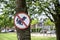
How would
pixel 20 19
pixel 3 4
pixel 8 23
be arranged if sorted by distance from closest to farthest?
pixel 20 19
pixel 3 4
pixel 8 23

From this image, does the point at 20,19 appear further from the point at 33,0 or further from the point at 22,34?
the point at 33,0

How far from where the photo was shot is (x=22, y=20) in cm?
702

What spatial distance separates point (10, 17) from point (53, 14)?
10.3 feet

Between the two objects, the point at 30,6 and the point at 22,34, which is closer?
the point at 22,34

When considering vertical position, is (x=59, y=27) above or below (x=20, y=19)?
below

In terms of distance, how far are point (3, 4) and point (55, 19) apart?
13.3 ft

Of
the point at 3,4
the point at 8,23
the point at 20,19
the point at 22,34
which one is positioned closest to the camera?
the point at 20,19

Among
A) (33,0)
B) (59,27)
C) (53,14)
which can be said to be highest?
(33,0)

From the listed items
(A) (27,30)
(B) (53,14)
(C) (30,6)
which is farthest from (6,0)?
(A) (27,30)

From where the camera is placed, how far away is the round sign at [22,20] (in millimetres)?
6934

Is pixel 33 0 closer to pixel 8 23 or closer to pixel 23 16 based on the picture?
pixel 8 23

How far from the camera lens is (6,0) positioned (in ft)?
45.4

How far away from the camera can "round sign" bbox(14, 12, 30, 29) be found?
6934 millimetres

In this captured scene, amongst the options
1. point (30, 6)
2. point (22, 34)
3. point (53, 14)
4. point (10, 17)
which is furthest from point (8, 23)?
point (22, 34)
